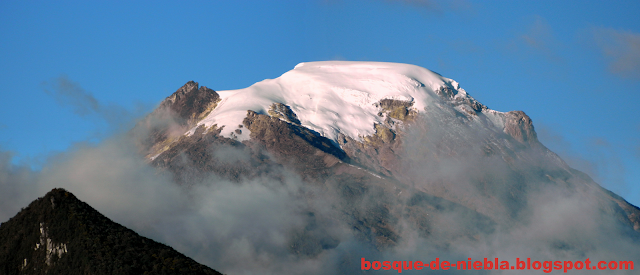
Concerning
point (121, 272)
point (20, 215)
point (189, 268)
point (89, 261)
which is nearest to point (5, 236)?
point (20, 215)

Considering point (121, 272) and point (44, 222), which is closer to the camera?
point (121, 272)

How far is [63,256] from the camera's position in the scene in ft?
190

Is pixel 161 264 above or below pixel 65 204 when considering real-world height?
below

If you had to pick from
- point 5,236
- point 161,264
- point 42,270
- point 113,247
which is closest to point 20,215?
point 5,236

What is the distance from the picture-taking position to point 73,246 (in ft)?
190

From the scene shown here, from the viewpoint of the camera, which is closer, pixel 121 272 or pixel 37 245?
pixel 121 272

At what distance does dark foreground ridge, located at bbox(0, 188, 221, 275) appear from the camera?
56.3 metres

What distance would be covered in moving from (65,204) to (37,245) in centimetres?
436

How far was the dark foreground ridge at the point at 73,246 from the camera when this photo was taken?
2217 inches

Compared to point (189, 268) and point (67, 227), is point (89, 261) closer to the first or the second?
point (67, 227)

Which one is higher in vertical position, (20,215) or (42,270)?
(20,215)

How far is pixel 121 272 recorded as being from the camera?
5503 centimetres

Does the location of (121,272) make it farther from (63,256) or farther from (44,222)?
(44,222)

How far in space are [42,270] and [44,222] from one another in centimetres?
446
